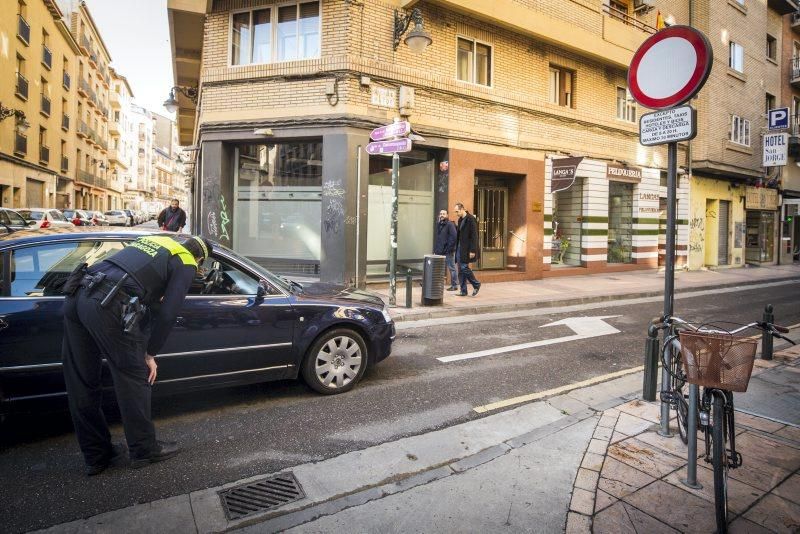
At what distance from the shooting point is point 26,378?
3592 millimetres

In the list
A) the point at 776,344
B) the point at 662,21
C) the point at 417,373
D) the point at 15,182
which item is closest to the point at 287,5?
the point at 417,373

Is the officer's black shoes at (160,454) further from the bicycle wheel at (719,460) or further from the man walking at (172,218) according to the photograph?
the man walking at (172,218)

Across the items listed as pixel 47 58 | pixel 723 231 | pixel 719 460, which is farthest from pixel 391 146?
pixel 47 58

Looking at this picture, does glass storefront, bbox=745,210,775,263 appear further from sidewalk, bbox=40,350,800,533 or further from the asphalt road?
sidewalk, bbox=40,350,800,533

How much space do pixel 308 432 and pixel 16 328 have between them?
91.6 inches

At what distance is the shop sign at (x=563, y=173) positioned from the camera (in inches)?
552

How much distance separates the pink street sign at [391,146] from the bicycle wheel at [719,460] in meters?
6.89

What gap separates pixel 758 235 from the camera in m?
23.0

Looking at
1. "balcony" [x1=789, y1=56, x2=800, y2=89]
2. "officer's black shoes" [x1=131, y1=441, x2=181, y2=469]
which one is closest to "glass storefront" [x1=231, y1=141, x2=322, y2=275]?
"officer's black shoes" [x1=131, y1=441, x2=181, y2=469]

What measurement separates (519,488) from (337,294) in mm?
2837

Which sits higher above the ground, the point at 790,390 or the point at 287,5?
the point at 287,5

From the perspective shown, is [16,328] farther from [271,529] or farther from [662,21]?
[662,21]

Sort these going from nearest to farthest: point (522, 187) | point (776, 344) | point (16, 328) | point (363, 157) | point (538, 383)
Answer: point (16, 328), point (538, 383), point (776, 344), point (363, 157), point (522, 187)

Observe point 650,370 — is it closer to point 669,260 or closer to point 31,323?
point 669,260
